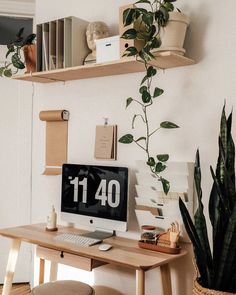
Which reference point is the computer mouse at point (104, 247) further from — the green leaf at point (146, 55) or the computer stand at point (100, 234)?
the green leaf at point (146, 55)

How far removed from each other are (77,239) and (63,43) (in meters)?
1.27

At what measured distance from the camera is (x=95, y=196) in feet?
8.20

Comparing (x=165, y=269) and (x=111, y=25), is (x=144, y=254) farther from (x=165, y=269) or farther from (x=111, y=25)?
(x=111, y=25)

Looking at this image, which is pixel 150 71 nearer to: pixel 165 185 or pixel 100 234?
pixel 165 185

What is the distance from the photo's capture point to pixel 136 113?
249 cm

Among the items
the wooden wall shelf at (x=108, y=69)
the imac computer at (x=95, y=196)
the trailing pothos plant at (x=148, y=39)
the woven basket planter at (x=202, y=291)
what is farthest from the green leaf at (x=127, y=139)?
the woven basket planter at (x=202, y=291)

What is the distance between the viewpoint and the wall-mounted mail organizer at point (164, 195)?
7.21 ft

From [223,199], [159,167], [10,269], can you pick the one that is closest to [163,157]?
[159,167]

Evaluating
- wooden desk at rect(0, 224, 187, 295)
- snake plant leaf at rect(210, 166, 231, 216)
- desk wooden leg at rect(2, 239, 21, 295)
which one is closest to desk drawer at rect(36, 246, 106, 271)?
wooden desk at rect(0, 224, 187, 295)

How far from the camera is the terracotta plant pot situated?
2838mm

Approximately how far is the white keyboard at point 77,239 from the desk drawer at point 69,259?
0.07m

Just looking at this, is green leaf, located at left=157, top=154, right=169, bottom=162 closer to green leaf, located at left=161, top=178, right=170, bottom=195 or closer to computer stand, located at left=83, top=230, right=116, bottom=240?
green leaf, located at left=161, top=178, right=170, bottom=195

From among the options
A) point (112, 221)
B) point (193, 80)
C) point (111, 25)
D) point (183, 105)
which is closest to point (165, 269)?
point (112, 221)

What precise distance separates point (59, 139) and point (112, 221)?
0.83 m
